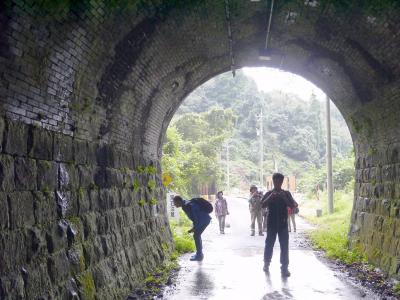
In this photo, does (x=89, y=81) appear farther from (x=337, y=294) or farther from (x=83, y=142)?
(x=337, y=294)


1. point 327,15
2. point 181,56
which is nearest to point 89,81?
point 181,56

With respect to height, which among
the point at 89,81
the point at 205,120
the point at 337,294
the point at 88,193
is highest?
the point at 205,120

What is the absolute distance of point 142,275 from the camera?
28.1 ft

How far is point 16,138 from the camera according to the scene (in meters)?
4.80

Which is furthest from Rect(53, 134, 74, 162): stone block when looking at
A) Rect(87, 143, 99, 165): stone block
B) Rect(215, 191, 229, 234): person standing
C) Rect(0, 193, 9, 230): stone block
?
Rect(215, 191, 229, 234): person standing

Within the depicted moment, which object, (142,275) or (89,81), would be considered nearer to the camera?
(89,81)

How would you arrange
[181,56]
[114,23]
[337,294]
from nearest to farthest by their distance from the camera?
[114,23] < [337,294] < [181,56]

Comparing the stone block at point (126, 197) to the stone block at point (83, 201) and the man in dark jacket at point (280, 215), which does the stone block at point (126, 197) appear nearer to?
the stone block at point (83, 201)

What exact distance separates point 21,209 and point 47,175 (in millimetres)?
766

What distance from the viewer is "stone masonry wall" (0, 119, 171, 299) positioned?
4578mm

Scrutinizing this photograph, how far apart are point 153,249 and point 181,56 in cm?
381

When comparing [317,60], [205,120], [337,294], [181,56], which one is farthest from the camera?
[205,120]

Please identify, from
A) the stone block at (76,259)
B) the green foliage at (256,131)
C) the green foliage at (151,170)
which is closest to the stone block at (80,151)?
the stone block at (76,259)

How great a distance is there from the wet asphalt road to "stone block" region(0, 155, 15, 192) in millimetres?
3652
